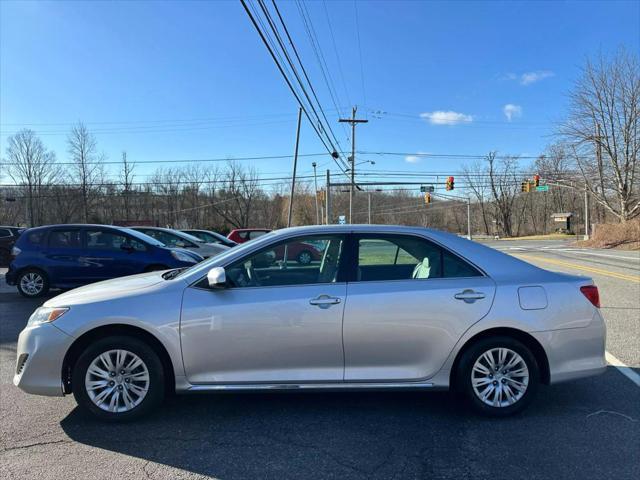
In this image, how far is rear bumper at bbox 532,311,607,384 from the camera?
356 cm

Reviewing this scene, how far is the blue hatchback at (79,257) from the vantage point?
9078 millimetres

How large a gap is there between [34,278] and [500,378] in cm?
935

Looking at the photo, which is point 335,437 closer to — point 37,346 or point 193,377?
point 193,377

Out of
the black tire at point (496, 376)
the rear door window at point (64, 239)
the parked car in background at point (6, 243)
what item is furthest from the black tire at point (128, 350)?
the parked car in background at point (6, 243)

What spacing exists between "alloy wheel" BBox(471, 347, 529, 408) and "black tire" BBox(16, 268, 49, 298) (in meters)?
8.98

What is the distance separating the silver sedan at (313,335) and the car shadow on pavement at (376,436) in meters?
0.25

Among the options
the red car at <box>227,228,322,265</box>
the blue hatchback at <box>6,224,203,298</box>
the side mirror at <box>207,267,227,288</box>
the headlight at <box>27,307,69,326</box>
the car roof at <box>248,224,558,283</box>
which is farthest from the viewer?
the blue hatchback at <box>6,224,203,298</box>

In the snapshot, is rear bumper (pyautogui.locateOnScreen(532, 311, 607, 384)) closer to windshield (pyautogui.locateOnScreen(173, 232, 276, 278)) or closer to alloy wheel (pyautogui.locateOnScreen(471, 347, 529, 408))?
alloy wheel (pyautogui.locateOnScreen(471, 347, 529, 408))

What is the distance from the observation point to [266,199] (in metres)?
84.0

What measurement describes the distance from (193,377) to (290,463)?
3.37ft

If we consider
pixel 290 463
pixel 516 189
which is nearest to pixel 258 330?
pixel 290 463

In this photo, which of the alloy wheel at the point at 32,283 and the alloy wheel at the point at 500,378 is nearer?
the alloy wheel at the point at 500,378

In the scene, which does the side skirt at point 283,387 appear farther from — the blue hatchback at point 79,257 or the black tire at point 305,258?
the blue hatchback at point 79,257

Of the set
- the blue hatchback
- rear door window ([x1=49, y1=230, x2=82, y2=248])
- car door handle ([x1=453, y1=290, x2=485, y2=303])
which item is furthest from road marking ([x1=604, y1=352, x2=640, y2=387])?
rear door window ([x1=49, y1=230, x2=82, y2=248])
